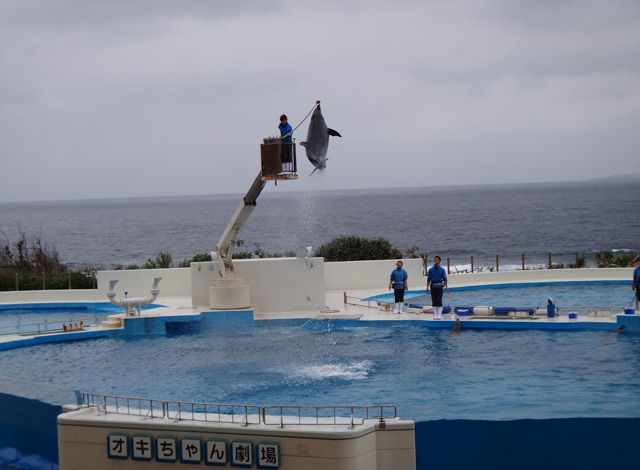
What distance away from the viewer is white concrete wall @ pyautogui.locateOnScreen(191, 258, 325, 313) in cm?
1716

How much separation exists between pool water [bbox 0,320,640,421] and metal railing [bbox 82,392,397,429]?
0.43m

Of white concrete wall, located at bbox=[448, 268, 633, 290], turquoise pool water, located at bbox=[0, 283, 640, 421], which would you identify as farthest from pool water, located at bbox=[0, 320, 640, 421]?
white concrete wall, located at bbox=[448, 268, 633, 290]

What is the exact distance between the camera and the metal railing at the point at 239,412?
792 centimetres

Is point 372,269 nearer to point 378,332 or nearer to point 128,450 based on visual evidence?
point 378,332

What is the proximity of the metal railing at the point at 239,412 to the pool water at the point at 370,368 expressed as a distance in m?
0.43

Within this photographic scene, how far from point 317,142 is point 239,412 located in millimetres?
7965

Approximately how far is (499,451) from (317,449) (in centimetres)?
181

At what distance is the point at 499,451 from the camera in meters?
8.09

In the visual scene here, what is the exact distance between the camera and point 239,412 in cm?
826

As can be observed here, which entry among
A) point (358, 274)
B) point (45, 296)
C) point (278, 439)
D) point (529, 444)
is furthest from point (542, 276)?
point (278, 439)

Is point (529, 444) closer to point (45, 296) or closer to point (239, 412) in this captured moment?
point (239, 412)

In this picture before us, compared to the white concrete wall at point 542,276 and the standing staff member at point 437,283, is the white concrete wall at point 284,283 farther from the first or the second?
the white concrete wall at point 542,276

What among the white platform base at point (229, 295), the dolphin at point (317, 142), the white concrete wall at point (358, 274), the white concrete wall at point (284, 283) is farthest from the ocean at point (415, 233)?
the dolphin at point (317, 142)

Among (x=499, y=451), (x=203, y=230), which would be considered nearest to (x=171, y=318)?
(x=499, y=451)
